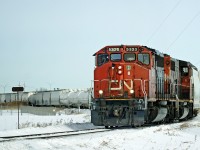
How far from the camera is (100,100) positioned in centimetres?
1822

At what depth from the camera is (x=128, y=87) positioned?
731 inches

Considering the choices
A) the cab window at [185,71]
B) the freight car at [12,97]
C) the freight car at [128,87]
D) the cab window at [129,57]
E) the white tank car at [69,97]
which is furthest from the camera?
the freight car at [12,97]

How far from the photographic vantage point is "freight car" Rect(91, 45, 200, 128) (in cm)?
1788

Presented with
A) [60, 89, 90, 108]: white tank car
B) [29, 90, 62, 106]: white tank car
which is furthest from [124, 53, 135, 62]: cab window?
[29, 90, 62, 106]: white tank car

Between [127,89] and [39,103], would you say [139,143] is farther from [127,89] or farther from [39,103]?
[39,103]

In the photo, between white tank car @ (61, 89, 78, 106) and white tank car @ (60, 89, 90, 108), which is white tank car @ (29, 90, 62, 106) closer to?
white tank car @ (61, 89, 78, 106)

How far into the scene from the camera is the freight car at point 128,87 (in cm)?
1788

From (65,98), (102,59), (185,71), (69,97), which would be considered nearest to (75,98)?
(69,97)

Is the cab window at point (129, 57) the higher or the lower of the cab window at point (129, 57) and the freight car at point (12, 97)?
the higher

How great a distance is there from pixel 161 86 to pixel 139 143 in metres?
9.85

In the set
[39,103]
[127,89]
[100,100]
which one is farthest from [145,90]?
[39,103]

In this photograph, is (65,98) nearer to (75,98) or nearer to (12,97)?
(75,98)

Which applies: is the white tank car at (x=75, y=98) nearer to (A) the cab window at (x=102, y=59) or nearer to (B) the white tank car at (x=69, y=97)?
(B) the white tank car at (x=69, y=97)

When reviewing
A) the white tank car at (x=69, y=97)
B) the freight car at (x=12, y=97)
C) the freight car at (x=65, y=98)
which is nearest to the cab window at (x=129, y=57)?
Result: the freight car at (x=65, y=98)
